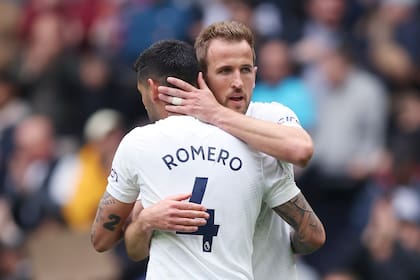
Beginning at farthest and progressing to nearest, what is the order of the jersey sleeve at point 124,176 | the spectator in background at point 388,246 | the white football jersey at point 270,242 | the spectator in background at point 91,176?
the spectator in background at point 91,176 → the spectator in background at point 388,246 → the white football jersey at point 270,242 → the jersey sleeve at point 124,176

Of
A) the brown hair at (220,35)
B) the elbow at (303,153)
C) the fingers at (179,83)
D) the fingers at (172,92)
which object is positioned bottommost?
the elbow at (303,153)

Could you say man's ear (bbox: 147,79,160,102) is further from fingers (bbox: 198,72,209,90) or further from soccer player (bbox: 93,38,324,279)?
fingers (bbox: 198,72,209,90)

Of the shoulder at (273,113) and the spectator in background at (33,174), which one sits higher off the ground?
the shoulder at (273,113)

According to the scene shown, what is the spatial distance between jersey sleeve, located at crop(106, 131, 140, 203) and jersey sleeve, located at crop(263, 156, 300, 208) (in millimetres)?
657

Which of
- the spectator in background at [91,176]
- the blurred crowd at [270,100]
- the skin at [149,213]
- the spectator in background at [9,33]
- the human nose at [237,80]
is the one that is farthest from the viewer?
the spectator in background at [9,33]

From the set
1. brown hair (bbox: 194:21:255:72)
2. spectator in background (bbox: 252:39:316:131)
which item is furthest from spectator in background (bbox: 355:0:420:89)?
brown hair (bbox: 194:21:255:72)

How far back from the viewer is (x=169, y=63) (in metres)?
6.13

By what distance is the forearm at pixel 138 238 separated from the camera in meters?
6.18

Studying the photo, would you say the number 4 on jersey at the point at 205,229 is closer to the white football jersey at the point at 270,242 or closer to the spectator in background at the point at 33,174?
the white football jersey at the point at 270,242

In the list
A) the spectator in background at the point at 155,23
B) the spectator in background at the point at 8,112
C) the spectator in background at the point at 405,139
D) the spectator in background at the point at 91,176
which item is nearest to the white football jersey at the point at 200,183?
the spectator in background at the point at 405,139

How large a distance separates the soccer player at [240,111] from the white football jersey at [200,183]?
11 centimetres

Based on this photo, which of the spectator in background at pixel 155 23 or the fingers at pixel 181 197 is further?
the spectator in background at pixel 155 23

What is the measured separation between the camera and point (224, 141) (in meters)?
6.06

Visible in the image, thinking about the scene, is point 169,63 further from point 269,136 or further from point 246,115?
point 269,136
